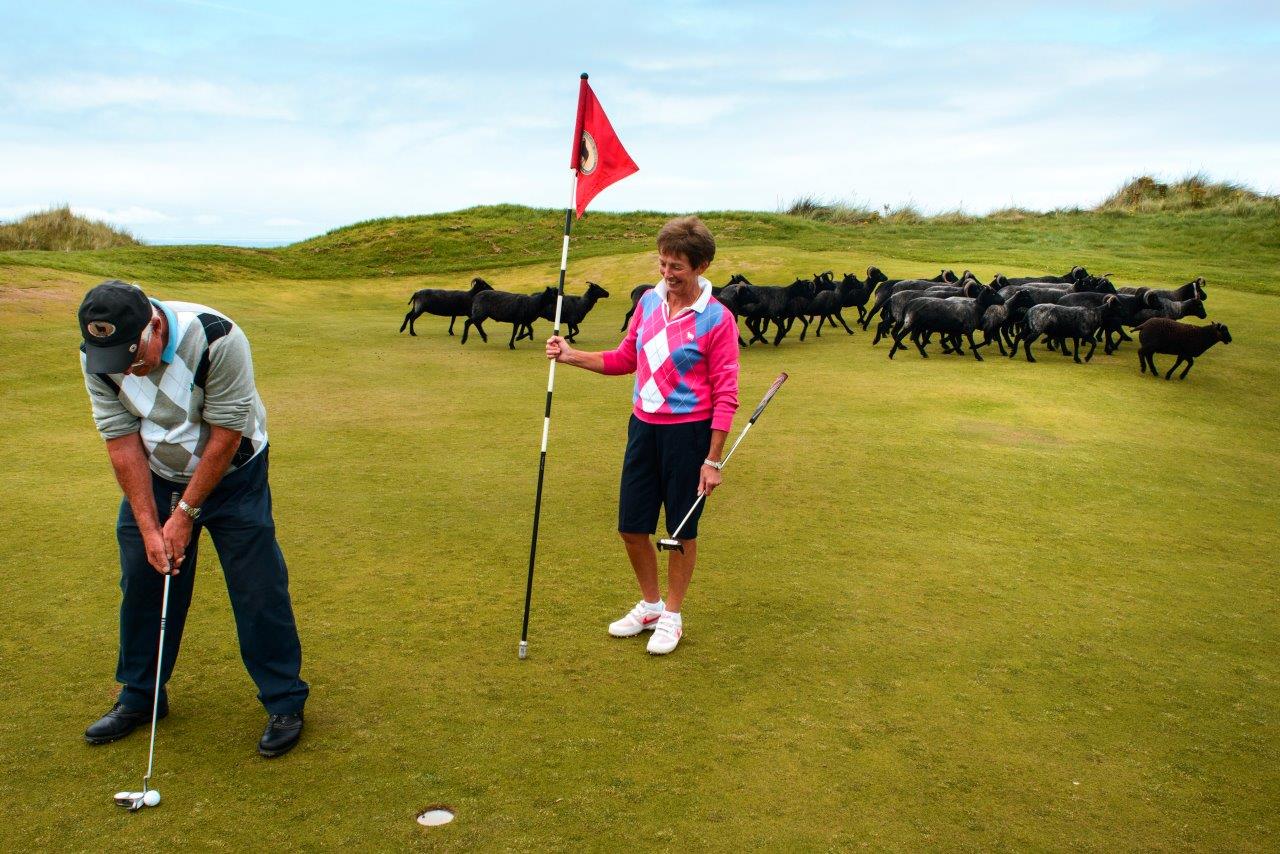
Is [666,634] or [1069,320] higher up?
[1069,320]

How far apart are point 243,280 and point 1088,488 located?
65.1ft

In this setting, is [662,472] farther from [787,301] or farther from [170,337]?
[787,301]

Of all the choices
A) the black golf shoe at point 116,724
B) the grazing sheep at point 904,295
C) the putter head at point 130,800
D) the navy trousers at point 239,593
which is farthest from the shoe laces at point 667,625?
the grazing sheep at point 904,295

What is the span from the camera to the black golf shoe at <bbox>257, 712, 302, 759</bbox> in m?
3.89

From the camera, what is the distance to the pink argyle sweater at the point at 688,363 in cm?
466

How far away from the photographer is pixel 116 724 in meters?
4.00

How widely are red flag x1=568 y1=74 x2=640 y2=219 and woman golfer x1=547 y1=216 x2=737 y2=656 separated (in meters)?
0.72

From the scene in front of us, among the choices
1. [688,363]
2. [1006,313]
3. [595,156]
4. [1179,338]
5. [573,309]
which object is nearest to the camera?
[688,363]

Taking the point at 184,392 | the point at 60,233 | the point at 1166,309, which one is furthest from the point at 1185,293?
the point at 60,233

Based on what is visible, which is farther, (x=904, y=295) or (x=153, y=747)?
(x=904, y=295)

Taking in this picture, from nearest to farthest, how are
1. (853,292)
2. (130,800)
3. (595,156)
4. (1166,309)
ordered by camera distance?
(130,800)
(595,156)
(1166,309)
(853,292)

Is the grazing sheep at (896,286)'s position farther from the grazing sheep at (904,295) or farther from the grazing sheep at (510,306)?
the grazing sheep at (510,306)

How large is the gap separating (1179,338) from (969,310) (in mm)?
2688

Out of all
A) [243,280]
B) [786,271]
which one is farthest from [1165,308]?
[243,280]
